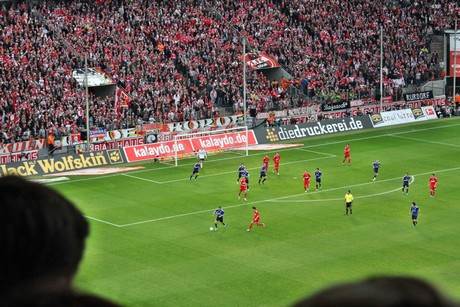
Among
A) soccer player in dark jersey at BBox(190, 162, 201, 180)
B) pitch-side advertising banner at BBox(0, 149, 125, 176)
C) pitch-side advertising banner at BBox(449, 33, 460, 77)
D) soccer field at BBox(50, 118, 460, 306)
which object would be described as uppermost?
pitch-side advertising banner at BBox(449, 33, 460, 77)

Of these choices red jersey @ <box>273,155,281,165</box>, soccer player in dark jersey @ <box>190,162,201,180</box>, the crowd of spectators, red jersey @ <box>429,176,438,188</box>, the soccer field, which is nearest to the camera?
the soccer field

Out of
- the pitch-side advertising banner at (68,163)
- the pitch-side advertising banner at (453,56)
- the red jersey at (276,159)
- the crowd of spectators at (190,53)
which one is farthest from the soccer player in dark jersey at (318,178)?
the pitch-side advertising banner at (453,56)

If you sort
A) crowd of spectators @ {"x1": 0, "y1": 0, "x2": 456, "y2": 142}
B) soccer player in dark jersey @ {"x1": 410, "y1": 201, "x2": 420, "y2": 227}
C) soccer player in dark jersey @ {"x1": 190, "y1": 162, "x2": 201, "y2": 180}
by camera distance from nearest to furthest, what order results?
soccer player in dark jersey @ {"x1": 410, "y1": 201, "x2": 420, "y2": 227}, soccer player in dark jersey @ {"x1": 190, "y1": 162, "x2": 201, "y2": 180}, crowd of spectators @ {"x1": 0, "y1": 0, "x2": 456, "y2": 142}

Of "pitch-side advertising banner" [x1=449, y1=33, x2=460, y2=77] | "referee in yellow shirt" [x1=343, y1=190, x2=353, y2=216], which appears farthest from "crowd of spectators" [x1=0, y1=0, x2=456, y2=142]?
"referee in yellow shirt" [x1=343, y1=190, x2=353, y2=216]

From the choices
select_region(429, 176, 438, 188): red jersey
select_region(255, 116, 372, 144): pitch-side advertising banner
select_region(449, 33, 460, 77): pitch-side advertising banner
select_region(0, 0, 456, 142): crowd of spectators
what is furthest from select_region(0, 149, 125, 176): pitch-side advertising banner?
select_region(449, 33, 460, 77): pitch-side advertising banner

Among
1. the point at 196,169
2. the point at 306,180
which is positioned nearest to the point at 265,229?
the point at 306,180

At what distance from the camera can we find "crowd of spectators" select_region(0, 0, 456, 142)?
64.0 metres

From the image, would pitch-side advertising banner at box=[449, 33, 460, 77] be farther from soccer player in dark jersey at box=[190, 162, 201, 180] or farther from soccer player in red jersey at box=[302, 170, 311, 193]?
soccer player in dark jersey at box=[190, 162, 201, 180]

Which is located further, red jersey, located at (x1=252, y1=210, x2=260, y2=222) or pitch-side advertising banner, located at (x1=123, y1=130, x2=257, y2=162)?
pitch-side advertising banner, located at (x1=123, y1=130, x2=257, y2=162)

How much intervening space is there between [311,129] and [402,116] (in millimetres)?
9677

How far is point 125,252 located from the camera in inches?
1570

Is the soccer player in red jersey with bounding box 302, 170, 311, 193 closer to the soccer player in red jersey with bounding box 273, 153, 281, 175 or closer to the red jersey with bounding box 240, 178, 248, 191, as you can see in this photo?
the red jersey with bounding box 240, 178, 248, 191

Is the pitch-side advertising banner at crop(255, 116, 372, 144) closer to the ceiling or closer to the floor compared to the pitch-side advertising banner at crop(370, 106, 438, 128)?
closer to the floor

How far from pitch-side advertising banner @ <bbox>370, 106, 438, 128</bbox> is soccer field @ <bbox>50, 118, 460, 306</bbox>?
321 inches
